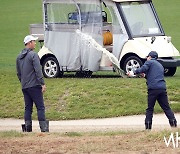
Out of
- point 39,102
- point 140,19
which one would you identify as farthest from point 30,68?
point 140,19

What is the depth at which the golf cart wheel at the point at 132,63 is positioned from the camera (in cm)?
2159

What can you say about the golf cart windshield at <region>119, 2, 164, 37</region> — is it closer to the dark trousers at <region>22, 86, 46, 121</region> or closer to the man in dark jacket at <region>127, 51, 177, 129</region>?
the man in dark jacket at <region>127, 51, 177, 129</region>

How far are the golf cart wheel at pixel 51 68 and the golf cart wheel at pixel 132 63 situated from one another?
184 centimetres

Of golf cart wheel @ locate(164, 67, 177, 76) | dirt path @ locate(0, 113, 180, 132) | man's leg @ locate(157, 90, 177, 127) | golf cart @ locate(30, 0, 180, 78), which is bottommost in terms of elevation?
dirt path @ locate(0, 113, 180, 132)

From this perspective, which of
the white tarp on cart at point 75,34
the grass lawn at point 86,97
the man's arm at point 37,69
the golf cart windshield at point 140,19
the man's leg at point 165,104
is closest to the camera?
the man's arm at point 37,69

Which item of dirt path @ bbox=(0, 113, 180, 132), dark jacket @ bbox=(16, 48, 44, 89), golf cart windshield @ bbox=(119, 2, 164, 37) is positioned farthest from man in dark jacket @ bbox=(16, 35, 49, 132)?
golf cart windshield @ bbox=(119, 2, 164, 37)

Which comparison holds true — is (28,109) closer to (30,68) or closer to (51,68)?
(30,68)

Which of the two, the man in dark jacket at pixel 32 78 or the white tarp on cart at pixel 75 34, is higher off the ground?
the white tarp on cart at pixel 75 34

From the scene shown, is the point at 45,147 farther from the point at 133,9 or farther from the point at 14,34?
the point at 14,34

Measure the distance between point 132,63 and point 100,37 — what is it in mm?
1159

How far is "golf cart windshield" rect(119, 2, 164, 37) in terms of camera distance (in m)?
22.3

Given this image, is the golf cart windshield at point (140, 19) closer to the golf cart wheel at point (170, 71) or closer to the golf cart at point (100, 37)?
the golf cart at point (100, 37)

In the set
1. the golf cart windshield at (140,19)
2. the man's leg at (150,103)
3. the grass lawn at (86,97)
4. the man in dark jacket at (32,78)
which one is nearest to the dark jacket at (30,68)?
the man in dark jacket at (32,78)

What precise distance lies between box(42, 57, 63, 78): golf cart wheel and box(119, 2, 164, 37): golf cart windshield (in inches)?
84.7
